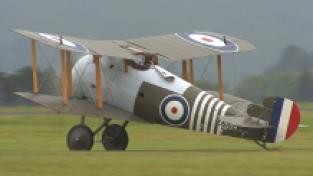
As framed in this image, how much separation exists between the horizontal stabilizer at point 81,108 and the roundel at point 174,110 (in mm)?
639

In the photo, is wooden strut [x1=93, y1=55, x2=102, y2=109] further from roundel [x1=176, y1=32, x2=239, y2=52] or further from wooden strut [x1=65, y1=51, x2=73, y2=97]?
roundel [x1=176, y1=32, x2=239, y2=52]

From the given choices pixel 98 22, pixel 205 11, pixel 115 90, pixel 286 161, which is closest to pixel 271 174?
pixel 286 161

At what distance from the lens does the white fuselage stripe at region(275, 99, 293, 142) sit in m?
16.9

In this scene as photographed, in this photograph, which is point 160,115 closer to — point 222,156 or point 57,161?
point 222,156

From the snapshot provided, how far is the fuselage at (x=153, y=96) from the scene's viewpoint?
1784 centimetres

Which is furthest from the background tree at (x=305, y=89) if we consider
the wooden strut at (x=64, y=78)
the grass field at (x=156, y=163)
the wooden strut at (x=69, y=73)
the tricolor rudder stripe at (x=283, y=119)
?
the tricolor rudder stripe at (x=283, y=119)

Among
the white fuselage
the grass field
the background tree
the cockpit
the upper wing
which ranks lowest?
the background tree

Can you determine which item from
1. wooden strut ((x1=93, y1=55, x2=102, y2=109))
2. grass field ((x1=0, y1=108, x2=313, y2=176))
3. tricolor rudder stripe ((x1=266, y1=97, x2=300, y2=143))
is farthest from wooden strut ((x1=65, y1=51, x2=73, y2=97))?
tricolor rudder stripe ((x1=266, y1=97, x2=300, y2=143))

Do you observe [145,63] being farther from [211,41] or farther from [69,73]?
[211,41]

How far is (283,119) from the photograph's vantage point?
16.9m

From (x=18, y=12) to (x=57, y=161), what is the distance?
15589 centimetres

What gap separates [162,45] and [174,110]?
312 centimetres

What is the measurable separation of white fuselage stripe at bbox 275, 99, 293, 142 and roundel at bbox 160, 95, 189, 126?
7.11 ft

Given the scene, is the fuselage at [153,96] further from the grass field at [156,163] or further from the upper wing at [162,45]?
the grass field at [156,163]
